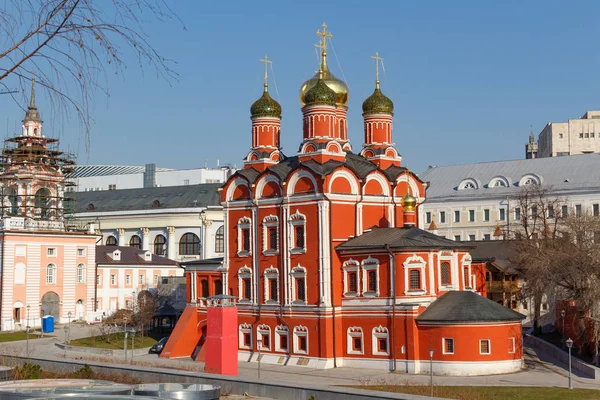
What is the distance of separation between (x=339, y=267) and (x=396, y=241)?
327 centimetres

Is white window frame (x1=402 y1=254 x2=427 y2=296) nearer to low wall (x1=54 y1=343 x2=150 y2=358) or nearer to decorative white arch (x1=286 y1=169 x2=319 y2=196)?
decorative white arch (x1=286 y1=169 x2=319 y2=196)

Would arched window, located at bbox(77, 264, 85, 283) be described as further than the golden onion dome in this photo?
Yes

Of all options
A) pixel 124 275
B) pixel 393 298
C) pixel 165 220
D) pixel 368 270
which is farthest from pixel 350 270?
pixel 165 220

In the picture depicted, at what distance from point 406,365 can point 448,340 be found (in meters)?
2.23

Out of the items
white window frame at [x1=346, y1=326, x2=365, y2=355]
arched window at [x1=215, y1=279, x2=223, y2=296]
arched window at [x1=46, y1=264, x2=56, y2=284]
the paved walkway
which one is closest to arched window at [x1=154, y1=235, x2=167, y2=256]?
arched window at [x1=46, y1=264, x2=56, y2=284]

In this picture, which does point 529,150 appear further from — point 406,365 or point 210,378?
point 210,378

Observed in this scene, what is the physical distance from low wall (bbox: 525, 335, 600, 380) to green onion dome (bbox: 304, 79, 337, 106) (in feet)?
55.2

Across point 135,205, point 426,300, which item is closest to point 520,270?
point 426,300

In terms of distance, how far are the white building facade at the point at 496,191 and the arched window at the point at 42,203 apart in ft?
96.2

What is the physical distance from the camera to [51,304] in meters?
60.0

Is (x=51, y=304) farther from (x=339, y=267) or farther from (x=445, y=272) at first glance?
(x=445, y=272)

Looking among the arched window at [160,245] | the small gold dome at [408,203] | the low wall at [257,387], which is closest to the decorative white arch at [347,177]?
the small gold dome at [408,203]

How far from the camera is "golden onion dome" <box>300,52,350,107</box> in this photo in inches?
1865

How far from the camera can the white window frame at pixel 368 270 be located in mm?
39625
